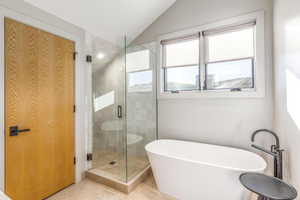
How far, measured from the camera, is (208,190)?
5.32 feet

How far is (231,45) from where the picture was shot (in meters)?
2.31

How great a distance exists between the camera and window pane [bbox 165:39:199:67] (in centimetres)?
259

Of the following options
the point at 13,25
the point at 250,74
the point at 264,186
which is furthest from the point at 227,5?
the point at 13,25

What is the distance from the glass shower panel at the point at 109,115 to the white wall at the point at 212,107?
76cm

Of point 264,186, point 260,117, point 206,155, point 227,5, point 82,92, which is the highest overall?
point 227,5

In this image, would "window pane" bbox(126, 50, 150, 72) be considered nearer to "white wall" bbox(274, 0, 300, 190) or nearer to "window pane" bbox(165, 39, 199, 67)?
"window pane" bbox(165, 39, 199, 67)

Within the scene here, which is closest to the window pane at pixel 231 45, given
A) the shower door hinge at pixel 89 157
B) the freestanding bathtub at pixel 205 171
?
the freestanding bathtub at pixel 205 171

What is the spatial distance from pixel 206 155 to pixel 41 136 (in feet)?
7.52

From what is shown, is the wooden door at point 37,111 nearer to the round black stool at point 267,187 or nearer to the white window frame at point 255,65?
the white window frame at point 255,65

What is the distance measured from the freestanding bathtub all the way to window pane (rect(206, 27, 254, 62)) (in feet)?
4.64

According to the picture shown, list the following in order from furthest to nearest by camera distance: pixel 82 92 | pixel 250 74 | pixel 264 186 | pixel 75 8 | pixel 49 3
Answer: pixel 82 92 < pixel 250 74 < pixel 75 8 < pixel 49 3 < pixel 264 186

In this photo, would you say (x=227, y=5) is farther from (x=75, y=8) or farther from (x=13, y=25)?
(x=13, y=25)

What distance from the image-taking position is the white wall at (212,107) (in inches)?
79.7

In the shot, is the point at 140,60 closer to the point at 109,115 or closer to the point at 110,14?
the point at 110,14
